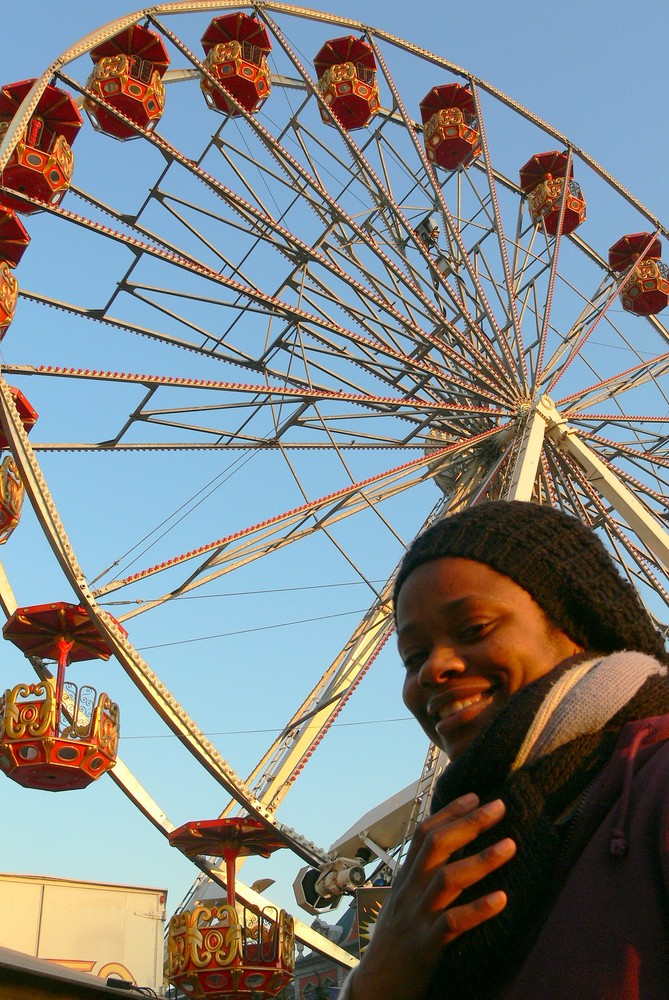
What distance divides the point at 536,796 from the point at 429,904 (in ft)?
0.64

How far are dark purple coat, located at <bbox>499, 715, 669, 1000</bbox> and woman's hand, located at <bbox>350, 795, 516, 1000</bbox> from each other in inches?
3.4

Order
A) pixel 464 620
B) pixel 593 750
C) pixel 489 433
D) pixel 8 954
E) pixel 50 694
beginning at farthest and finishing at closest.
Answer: pixel 489 433 < pixel 50 694 < pixel 8 954 < pixel 464 620 < pixel 593 750

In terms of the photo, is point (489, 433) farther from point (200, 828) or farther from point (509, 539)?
point (509, 539)

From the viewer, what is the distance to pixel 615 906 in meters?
1.28

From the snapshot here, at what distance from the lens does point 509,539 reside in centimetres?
187

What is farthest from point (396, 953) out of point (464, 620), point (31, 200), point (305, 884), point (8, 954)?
point (31, 200)

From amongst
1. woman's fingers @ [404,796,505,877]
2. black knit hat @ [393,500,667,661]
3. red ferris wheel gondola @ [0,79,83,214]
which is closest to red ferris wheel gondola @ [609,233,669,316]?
red ferris wheel gondola @ [0,79,83,214]

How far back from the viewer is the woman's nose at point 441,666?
179 cm

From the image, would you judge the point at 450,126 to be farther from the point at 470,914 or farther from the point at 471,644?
the point at 470,914

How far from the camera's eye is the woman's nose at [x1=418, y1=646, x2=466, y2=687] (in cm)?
179

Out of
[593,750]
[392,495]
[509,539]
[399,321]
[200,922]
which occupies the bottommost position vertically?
[593,750]

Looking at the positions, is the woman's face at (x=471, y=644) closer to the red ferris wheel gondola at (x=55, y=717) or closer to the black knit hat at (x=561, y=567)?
the black knit hat at (x=561, y=567)

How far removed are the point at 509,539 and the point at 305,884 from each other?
1154 centimetres

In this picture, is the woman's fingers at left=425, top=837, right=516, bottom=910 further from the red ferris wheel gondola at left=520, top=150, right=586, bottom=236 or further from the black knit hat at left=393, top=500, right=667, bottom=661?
the red ferris wheel gondola at left=520, top=150, right=586, bottom=236
